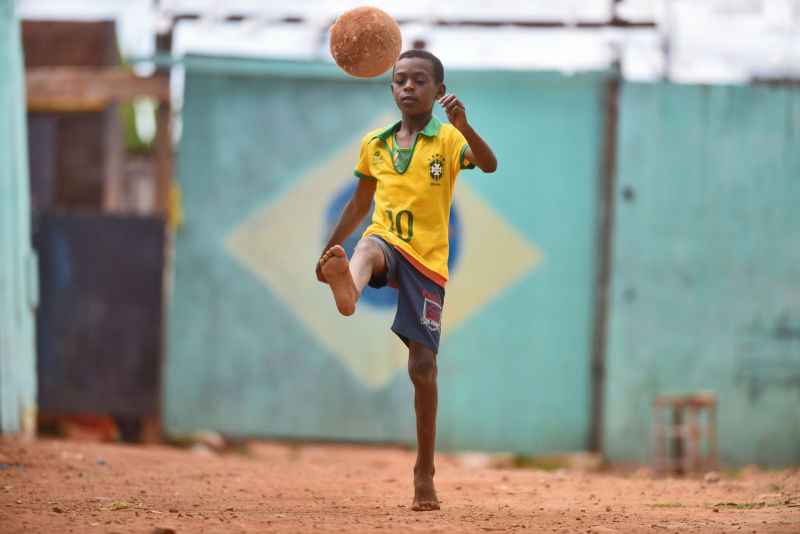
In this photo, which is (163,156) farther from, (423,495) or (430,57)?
(423,495)

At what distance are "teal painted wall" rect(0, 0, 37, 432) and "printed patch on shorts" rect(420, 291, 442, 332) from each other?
368cm

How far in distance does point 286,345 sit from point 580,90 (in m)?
3.11

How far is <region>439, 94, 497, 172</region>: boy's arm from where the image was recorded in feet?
14.9

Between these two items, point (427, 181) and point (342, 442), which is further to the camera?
point (342, 442)

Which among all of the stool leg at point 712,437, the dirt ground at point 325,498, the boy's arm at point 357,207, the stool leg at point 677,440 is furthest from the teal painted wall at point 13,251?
the stool leg at point 712,437

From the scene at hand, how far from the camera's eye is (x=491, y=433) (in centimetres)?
898

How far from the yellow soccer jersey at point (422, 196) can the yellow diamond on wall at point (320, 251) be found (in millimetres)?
4160

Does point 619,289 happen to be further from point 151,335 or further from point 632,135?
point 151,335

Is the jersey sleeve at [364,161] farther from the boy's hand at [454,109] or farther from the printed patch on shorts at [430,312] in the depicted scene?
the printed patch on shorts at [430,312]

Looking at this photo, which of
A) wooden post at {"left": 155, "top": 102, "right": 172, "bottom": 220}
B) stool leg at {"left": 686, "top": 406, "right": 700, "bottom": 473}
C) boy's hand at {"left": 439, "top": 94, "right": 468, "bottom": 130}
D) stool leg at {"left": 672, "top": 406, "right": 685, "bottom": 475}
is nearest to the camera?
boy's hand at {"left": 439, "top": 94, "right": 468, "bottom": 130}

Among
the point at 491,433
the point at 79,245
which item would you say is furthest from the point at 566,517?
the point at 79,245

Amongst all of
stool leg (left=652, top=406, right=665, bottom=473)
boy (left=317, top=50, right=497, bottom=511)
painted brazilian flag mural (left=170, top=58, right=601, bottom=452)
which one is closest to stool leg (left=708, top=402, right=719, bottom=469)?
stool leg (left=652, top=406, right=665, bottom=473)

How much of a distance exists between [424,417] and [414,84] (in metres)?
1.39

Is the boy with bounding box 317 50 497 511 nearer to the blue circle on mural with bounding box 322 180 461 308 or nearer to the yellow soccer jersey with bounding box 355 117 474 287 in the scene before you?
the yellow soccer jersey with bounding box 355 117 474 287
